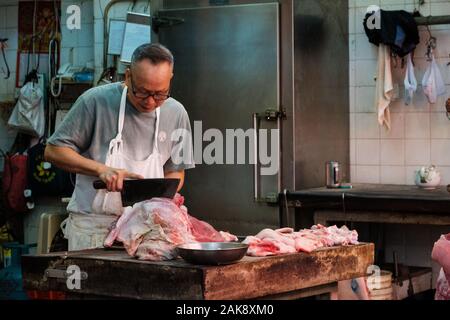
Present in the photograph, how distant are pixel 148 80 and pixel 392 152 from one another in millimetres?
3813

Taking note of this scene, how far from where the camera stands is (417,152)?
25.4 ft

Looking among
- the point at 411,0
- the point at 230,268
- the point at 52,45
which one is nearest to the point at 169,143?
the point at 230,268

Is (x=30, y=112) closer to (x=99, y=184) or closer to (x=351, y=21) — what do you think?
(x=351, y=21)

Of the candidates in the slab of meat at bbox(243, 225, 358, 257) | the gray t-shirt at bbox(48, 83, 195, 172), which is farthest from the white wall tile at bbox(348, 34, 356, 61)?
the gray t-shirt at bbox(48, 83, 195, 172)

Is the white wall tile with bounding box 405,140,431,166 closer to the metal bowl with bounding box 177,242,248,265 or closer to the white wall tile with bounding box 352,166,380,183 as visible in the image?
the white wall tile with bounding box 352,166,380,183

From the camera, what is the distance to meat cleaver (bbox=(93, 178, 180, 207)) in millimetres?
4562

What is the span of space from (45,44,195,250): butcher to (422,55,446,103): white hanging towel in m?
3.19

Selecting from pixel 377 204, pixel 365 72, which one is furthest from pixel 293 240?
pixel 365 72

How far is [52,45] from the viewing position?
31.1ft

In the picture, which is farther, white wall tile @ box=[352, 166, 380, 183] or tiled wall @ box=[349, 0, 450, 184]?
white wall tile @ box=[352, 166, 380, 183]

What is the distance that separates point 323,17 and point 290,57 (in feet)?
2.53

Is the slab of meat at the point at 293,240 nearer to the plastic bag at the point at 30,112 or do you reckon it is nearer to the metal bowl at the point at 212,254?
the metal bowl at the point at 212,254
